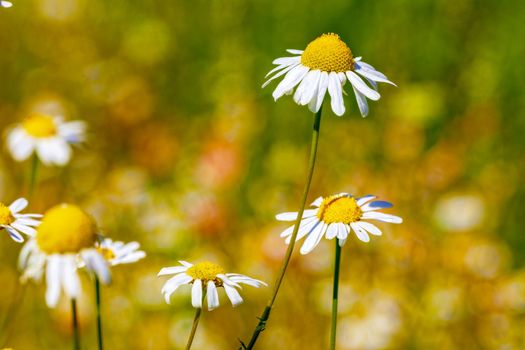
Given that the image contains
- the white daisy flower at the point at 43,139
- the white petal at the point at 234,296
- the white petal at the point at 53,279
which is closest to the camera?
the white petal at the point at 53,279

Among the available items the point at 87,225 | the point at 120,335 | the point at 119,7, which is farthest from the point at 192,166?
the point at 87,225

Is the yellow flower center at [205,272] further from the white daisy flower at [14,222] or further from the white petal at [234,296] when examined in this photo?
the white daisy flower at [14,222]

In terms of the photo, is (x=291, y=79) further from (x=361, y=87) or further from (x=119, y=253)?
(x=119, y=253)

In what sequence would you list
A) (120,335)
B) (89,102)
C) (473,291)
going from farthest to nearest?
(89,102), (120,335), (473,291)

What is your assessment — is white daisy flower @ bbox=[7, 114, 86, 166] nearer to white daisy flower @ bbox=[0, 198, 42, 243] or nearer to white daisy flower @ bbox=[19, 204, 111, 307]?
white daisy flower @ bbox=[0, 198, 42, 243]

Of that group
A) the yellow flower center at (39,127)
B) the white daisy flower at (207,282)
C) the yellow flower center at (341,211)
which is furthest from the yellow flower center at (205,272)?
the yellow flower center at (39,127)

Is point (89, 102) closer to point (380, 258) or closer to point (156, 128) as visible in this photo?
point (156, 128)
